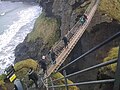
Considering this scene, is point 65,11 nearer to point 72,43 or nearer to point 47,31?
point 47,31

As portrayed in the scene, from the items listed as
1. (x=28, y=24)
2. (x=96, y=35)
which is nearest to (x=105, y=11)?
(x=96, y=35)

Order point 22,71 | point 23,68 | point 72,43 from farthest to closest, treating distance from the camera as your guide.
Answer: point 72,43
point 23,68
point 22,71

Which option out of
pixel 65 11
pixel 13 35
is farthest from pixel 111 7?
pixel 13 35

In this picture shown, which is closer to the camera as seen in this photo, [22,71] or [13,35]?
[22,71]

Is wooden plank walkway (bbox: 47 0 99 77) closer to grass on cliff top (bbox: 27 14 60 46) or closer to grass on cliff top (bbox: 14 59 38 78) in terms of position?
grass on cliff top (bbox: 14 59 38 78)

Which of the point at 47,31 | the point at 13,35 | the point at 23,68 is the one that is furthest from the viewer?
the point at 13,35

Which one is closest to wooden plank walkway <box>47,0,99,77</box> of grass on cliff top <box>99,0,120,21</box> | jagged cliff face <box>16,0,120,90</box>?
jagged cliff face <box>16,0,120,90</box>

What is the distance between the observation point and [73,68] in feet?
125

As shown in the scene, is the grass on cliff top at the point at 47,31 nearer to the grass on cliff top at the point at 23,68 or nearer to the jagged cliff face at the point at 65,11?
the jagged cliff face at the point at 65,11

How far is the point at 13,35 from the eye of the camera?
76875 mm

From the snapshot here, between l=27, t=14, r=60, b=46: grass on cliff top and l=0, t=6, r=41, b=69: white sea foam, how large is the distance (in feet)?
20.6

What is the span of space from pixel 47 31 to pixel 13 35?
18516mm

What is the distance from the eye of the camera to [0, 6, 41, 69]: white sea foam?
64188 mm

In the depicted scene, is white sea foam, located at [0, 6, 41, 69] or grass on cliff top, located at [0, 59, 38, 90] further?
white sea foam, located at [0, 6, 41, 69]
